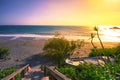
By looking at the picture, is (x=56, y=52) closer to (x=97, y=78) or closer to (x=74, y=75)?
(x=74, y=75)

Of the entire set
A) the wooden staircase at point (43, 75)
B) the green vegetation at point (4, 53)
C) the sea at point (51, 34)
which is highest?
the wooden staircase at point (43, 75)

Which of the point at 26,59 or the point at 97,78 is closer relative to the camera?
the point at 97,78

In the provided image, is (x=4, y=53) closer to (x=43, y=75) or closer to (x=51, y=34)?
(x=43, y=75)

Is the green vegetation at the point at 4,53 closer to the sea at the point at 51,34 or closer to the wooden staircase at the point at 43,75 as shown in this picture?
the sea at the point at 51,34

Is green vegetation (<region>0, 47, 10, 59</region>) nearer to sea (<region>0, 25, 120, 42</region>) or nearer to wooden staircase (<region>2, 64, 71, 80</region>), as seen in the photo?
sea (<region>0, 25, 120, 42</region>)

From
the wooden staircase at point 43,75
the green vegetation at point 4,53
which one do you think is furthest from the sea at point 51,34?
the wooden staircase at point 43,75

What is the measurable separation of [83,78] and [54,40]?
66.0 feet

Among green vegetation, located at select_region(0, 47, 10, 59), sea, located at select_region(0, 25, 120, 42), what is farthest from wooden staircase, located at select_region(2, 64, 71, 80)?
sea, located at select_region(0, 25, 120, 42)

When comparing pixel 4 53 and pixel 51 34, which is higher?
pixel 4 53

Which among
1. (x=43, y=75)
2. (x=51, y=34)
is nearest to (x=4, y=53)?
(x=43, y=75)

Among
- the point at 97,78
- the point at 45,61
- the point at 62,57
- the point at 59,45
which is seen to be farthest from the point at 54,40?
the point at 97,78

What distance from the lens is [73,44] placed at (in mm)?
29391

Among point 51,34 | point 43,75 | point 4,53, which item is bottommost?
point 51,34

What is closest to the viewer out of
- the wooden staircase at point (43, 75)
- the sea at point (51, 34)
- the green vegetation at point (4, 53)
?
the wooden staircase at point (43, 75)
